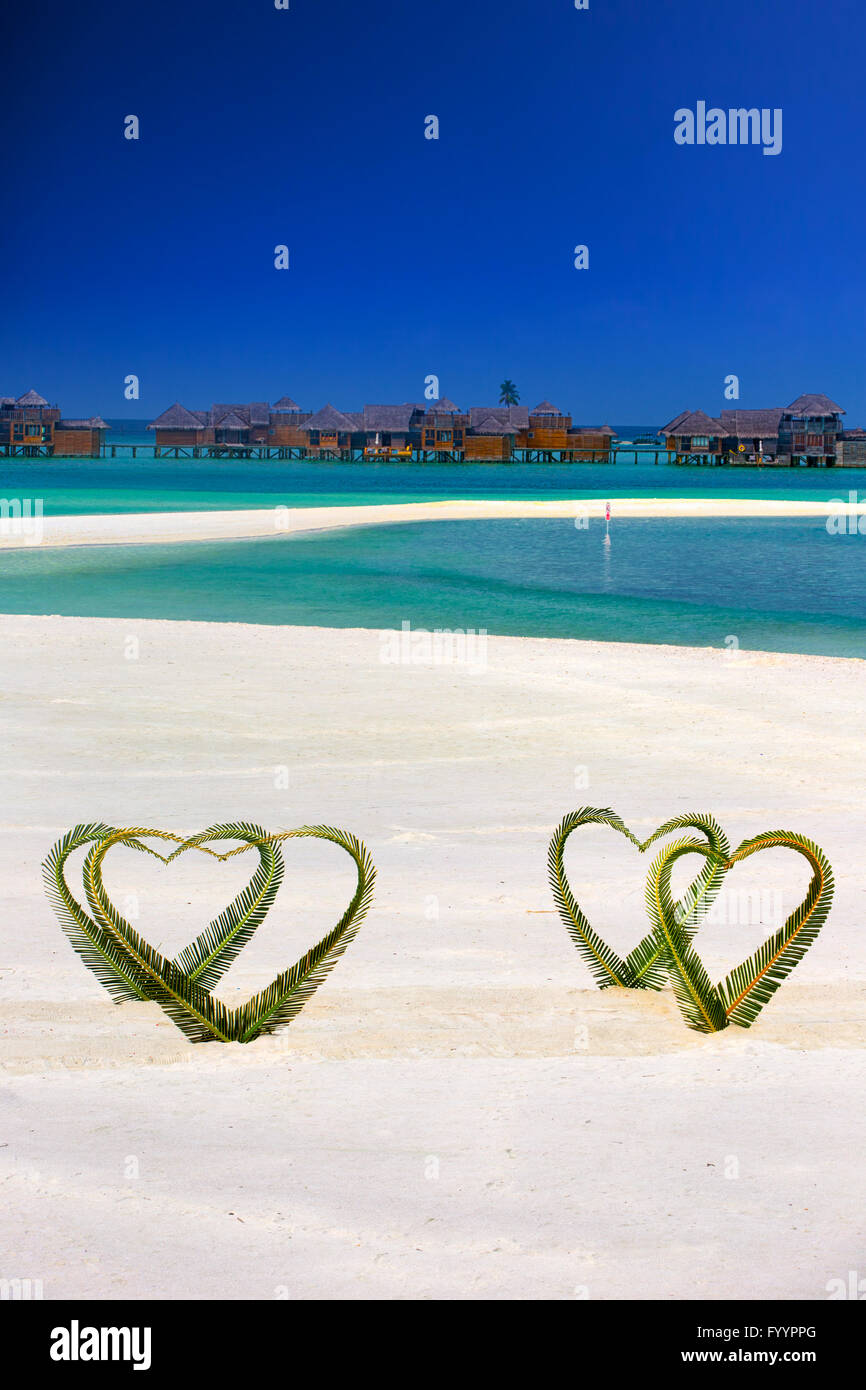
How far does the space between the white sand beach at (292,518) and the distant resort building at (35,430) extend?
81751 mm

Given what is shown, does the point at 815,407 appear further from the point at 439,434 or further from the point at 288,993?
the point at 288,993

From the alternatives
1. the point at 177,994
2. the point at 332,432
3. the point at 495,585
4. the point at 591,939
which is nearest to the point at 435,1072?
the point at 177,994

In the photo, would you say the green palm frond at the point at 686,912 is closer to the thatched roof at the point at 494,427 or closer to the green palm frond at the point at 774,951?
the green palm frond at the point at 774,951

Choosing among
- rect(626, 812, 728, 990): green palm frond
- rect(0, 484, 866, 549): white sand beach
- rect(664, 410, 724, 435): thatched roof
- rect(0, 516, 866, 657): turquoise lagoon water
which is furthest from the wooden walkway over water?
rect(626, 812, 728, 990): green palm frond

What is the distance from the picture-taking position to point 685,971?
427 centimetres

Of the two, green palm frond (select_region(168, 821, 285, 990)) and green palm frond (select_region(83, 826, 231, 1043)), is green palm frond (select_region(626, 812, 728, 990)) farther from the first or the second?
green palm frond (select_region(83, 826, 231, 1043))

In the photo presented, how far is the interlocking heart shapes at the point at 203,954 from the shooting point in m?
4.16

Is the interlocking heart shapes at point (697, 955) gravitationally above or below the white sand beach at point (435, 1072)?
above

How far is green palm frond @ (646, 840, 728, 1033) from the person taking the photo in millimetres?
4273

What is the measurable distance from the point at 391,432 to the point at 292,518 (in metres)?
87.5

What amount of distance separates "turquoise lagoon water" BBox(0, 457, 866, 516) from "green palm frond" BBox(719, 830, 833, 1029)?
4826 centimetres

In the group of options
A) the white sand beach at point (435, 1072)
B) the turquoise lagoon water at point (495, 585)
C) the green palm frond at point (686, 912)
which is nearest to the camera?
the white sand beach at point (435, 1072)

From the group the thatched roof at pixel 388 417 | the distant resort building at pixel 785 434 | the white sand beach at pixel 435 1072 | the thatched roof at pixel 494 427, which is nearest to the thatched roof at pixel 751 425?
the distant resort building at pixel 785 434
